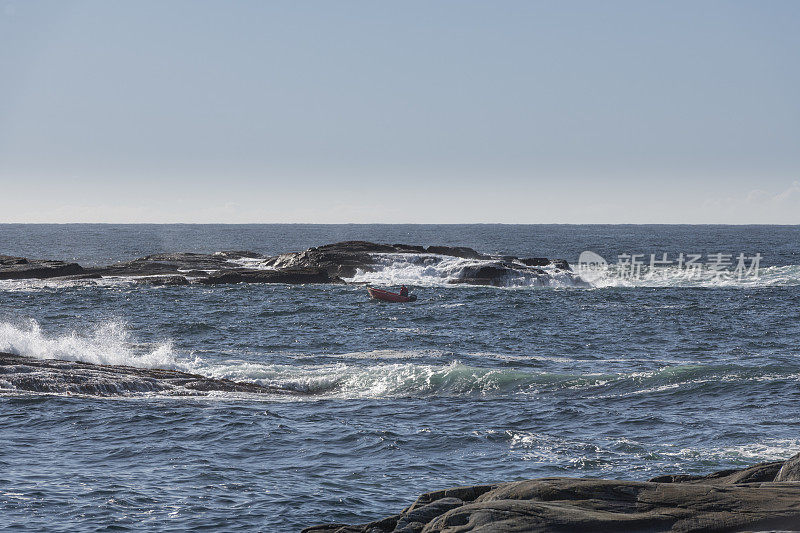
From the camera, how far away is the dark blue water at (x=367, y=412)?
1434 centimetres

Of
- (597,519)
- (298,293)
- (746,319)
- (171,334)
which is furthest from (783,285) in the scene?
(597,519)

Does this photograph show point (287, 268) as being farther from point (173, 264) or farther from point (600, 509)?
point (600, 509)

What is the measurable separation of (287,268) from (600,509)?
55095 mm

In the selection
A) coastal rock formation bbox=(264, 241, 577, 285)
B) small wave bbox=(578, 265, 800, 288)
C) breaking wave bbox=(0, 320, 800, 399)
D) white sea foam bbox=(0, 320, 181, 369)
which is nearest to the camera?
breaking wave bbox=(0, 320, 800, 399)

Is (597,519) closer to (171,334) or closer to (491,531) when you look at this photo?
(491,531)

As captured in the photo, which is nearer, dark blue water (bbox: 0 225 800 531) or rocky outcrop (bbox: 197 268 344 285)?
dark blue water (bbox: 0 225 800 531)

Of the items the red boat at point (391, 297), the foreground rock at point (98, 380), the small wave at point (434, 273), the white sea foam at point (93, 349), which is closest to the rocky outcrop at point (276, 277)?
the small wave at point (434, 273)

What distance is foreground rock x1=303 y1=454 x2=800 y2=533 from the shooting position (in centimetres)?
891

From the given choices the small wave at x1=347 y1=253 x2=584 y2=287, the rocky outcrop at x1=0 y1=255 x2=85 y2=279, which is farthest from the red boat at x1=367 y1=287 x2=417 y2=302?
the rocky outcrop at x1=0 y1=255 x2=85 y2=279

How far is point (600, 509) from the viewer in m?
9.45

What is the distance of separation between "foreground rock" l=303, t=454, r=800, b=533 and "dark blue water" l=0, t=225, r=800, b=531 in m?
3.46

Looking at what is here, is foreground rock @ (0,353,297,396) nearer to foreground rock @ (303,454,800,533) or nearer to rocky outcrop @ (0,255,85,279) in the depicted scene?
foreground rock @ (303,454,800,533)

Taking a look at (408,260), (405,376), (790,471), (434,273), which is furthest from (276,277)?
(790,471)

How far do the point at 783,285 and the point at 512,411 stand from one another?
160 feet
